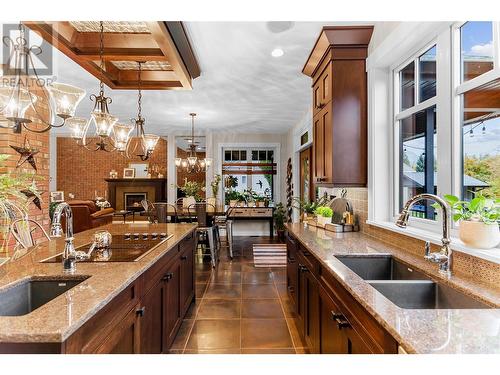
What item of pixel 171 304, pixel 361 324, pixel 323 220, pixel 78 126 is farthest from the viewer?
pixel 323 220

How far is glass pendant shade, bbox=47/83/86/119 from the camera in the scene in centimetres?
225

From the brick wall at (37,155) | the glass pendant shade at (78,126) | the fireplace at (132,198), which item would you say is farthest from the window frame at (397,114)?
the fireplace at (132,198)

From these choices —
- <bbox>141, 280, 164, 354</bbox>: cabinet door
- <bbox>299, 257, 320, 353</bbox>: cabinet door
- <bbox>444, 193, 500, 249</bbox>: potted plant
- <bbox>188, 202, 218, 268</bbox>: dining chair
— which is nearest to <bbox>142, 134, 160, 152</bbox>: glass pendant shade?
<bbox>188, 202, 218, 268</bbox>: dining chair

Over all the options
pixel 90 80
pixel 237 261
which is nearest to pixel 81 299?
pixel 90 80

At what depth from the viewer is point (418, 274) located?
1.71 metres

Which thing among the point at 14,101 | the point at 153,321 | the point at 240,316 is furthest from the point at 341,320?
the point at 14,101

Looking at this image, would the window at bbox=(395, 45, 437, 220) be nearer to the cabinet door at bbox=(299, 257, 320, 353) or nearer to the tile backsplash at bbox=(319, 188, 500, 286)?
the tile backsplash at bbox=(319, 188, 500, 286)

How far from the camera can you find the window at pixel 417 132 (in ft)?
7.22

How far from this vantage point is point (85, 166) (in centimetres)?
1101

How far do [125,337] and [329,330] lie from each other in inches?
43.8

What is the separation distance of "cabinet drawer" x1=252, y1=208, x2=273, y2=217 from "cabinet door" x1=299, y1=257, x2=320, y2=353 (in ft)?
17.8

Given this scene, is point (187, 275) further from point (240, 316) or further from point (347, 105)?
point (347, 105)

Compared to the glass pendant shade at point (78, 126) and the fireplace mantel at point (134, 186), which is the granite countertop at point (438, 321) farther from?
the fireplace mantel at point (134, 186)
